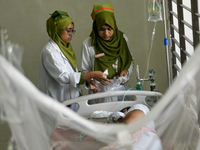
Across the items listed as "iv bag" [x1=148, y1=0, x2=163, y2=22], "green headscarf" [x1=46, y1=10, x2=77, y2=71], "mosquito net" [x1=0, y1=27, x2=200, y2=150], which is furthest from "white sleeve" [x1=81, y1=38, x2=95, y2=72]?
"mosquito net" [x1=0, y1=27, x2=200, y2=150]

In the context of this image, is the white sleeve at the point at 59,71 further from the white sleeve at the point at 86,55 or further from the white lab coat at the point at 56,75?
the white sleeve at the point at 86,55

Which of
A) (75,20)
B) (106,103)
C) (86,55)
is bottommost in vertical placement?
(106,103)

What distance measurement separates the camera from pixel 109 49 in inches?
103

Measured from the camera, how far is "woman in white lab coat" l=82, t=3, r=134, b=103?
255 cm

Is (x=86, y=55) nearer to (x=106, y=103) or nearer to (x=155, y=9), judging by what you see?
(x=106, y=103)

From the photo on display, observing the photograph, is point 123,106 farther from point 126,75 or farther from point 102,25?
point 102,25

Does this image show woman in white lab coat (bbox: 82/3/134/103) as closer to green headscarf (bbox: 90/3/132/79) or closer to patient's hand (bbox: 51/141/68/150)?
green headscarf (bbox: 90/3/132/79)

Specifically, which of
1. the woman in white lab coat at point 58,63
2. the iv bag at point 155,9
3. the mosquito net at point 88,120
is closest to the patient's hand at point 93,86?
the woman in white lab coat at point 58,63

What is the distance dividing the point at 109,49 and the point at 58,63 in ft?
1.86

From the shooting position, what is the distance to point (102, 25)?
2.46 meters

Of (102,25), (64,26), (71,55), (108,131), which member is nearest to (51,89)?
(71,55)

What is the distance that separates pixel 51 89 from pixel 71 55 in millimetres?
392

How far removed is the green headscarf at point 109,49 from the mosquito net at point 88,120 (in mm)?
1202

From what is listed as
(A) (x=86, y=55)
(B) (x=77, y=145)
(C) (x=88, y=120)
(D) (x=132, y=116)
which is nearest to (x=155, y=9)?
(A) (x=86, y=55)
